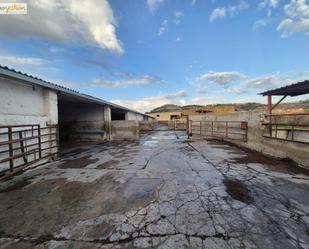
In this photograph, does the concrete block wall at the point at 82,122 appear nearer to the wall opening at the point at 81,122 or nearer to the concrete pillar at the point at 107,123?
the wall opening at the point at 81,122

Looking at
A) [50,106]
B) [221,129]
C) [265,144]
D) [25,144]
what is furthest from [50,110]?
[221,129]

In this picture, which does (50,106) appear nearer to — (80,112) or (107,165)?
(107,165)

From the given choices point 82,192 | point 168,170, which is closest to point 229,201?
point 168,170

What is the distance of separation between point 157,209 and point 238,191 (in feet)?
6.26

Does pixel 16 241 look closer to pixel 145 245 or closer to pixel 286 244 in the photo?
pixel 145 245

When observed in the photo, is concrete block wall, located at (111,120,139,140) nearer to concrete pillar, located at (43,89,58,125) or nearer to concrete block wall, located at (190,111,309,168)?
concrete pillar, located at (43,89,58,125)

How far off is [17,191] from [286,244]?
5.19 metres

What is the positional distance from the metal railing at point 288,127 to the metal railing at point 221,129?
5.58 feet

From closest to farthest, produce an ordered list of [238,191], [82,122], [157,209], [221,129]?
[157,209] < [238,191] < [221,129] < [82,122]

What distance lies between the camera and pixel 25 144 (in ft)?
18.8

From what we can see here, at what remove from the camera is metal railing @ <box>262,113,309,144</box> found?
5816 mm

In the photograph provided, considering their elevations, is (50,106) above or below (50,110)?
above

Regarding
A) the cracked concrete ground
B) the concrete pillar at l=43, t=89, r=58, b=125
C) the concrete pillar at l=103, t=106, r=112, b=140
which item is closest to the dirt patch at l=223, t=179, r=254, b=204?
the cracked concrete ground

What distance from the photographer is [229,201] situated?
123 inches
